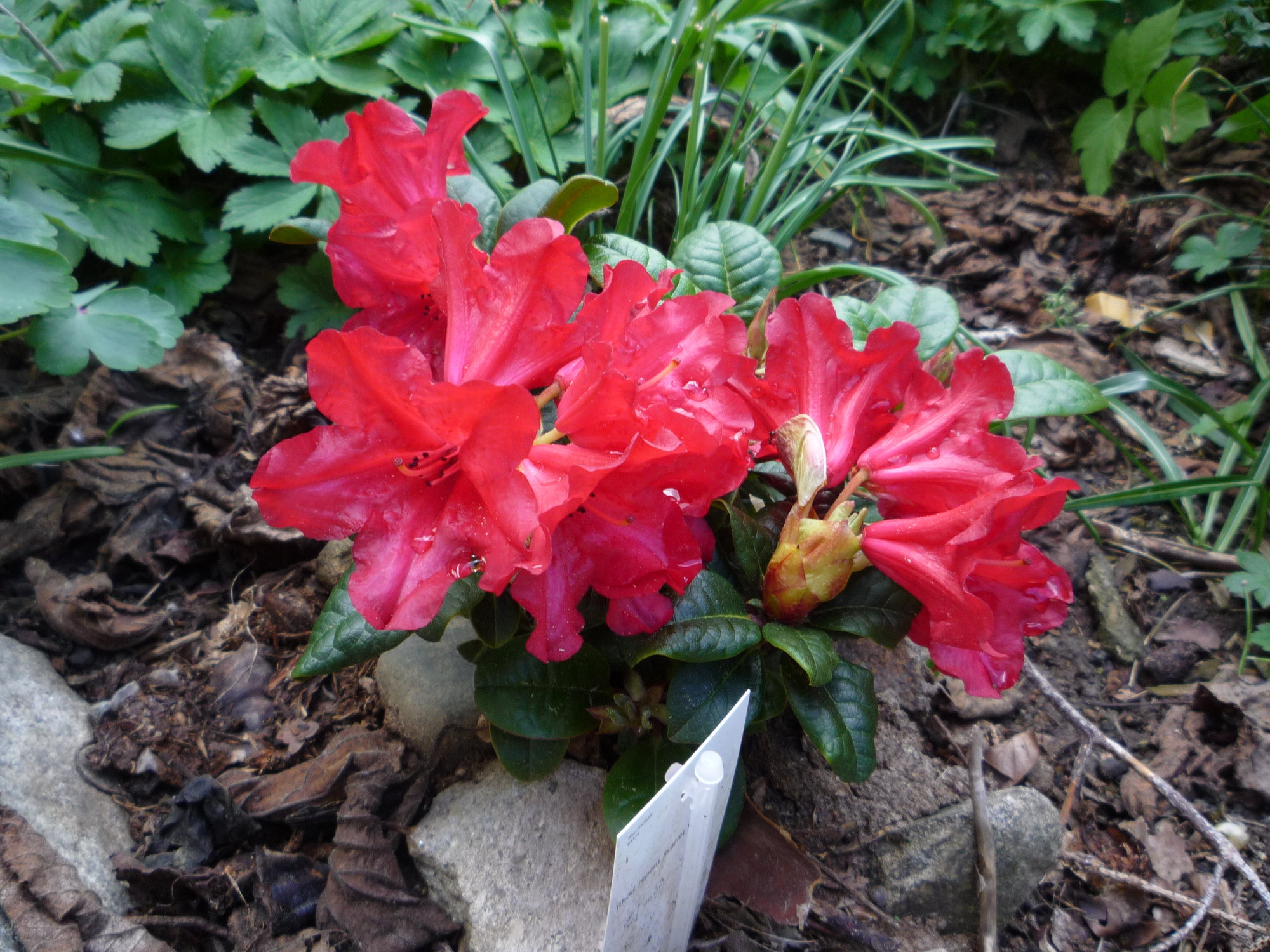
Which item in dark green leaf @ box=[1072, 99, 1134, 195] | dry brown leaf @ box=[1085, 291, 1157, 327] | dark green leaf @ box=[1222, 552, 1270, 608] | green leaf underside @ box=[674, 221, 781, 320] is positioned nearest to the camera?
green leaf underside @ box=[674, 221, 781, 320]

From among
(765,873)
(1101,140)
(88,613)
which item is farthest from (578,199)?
(1101,140)

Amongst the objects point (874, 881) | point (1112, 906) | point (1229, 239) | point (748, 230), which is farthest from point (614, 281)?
point (1229, 239)

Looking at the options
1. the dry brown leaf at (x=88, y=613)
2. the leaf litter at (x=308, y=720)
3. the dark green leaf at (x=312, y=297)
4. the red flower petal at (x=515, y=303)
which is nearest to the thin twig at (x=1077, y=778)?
the leaf litter at (x=308, y=720)

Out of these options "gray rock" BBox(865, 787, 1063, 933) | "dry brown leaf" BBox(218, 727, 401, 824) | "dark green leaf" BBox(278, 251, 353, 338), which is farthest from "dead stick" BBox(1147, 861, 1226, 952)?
"dark green leaf" BBox(278, 251, 353, 338)

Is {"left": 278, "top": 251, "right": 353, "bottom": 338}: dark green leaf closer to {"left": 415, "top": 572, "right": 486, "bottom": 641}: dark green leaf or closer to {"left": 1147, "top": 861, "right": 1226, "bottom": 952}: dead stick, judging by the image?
{"left": 415, "top": 572, "right": 486, "bottom": 641}: dark green leaf

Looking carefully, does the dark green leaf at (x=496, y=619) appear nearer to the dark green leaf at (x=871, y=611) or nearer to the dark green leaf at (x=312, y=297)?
the dark green leaf at (x=871, y=611)

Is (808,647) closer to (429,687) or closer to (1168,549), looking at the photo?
(429,687)

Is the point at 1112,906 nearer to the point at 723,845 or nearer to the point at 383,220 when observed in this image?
the point at 723,845
